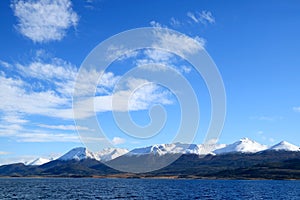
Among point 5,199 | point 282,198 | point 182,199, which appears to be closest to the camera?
point 5,199

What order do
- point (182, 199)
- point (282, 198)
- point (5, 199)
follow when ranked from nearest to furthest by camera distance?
point (5, 199) → point (182, 199) → point (282, 198)

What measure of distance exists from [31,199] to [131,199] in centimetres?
3100

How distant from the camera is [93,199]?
114 metres

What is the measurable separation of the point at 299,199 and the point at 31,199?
292ft

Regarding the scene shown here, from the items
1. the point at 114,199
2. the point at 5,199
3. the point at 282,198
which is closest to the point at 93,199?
the point at 114,199

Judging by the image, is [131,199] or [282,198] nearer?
[131,199]

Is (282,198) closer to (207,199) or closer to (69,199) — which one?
(207,199)

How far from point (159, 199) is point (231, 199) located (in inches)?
944

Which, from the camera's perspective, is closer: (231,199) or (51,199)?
(51,199)

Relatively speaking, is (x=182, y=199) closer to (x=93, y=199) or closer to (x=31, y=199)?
(x=93, y=199)

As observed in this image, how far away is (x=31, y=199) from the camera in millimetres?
113125

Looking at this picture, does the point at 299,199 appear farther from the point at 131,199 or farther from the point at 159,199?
the point at 131,199

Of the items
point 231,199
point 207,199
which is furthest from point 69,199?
point 231,199

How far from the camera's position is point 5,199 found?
111938mm
